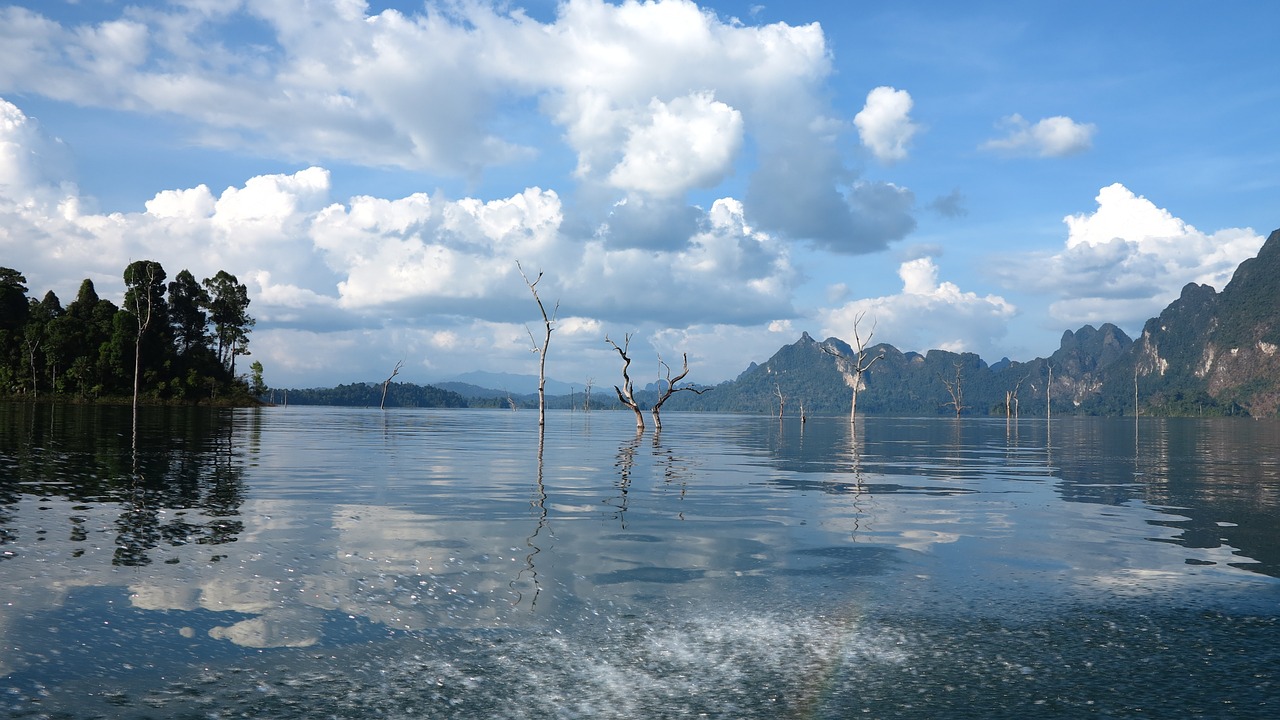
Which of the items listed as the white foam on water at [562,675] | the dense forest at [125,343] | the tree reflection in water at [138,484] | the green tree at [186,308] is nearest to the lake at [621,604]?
the white foam on water at [562,675]

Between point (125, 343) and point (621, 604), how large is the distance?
406 ft

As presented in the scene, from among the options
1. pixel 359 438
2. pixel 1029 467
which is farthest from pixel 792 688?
pixel 359 438

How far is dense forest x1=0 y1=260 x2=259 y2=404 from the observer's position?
111250mm

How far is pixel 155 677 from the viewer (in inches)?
291

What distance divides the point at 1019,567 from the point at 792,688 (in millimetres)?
7159

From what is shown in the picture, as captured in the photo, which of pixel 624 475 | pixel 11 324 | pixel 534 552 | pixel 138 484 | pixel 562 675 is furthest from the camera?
pixel 11 324

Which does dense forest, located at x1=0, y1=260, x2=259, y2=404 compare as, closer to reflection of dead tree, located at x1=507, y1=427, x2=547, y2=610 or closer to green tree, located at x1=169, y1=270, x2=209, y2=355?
green tree, located at x1=169, y1=270, x2=209, y2=355

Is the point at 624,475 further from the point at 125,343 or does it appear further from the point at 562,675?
the point at 125,343

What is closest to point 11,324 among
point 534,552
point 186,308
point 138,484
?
point 186,308

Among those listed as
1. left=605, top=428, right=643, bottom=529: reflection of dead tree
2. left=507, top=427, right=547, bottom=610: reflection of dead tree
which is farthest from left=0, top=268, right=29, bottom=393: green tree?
left=507, top=427, right=547, bottom=610: reflection of dead tree

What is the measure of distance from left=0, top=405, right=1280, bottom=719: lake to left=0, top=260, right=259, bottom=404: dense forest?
103125 millimetres

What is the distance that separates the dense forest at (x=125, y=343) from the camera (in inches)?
4380

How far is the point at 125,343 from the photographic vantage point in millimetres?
111688

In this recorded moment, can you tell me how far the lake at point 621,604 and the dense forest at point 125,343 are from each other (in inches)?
4060
